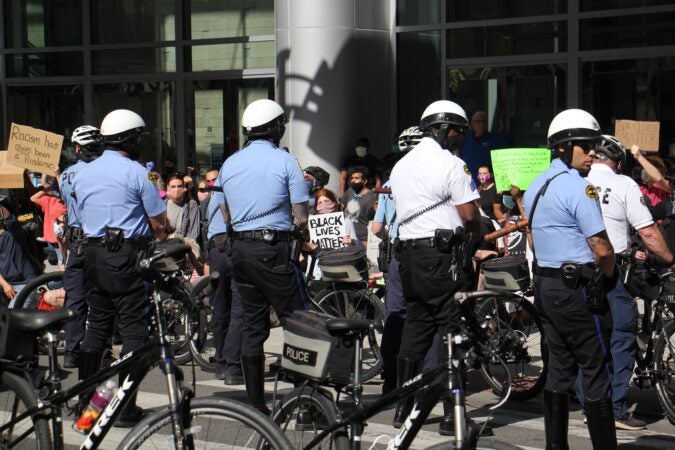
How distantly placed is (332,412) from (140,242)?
2.29 m

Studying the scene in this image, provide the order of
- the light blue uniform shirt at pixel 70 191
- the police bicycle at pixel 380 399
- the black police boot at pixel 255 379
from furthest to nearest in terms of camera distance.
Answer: the light blue uniform shirt at pixel 70 191
the black police boot at pixel 255 379
the police bicycle at pixel 380 399

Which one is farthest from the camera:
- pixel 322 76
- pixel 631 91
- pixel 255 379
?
pixel 322 76

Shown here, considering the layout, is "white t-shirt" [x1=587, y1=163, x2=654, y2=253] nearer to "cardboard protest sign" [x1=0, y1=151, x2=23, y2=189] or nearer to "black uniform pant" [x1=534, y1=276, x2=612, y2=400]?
"black uniform pant" [x1=534, y1=276, x2=612, y2=400]

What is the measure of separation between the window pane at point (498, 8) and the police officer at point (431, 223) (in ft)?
30.6

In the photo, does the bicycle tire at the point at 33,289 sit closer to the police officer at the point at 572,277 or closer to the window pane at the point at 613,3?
the police officer at the point at 572,277

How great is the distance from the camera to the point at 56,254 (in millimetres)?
15648

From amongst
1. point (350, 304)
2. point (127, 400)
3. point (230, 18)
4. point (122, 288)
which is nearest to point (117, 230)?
point (122, 288)

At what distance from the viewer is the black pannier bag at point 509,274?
8992 mm

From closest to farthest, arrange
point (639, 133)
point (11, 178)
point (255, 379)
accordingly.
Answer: point (255, 379) < point (639, 133) < point (11, 178)

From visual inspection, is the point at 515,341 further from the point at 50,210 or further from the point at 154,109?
the point at 154,109

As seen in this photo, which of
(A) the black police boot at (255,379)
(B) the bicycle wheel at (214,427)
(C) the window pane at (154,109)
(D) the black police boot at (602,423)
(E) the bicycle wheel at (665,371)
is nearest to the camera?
(B) the bicycle wheel at (214,427)

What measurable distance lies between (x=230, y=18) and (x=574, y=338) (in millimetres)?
13871

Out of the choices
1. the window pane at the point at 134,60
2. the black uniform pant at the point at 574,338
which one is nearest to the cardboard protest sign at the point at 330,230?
the black uniform pant at the point at 574,338

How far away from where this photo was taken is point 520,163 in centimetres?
1040
